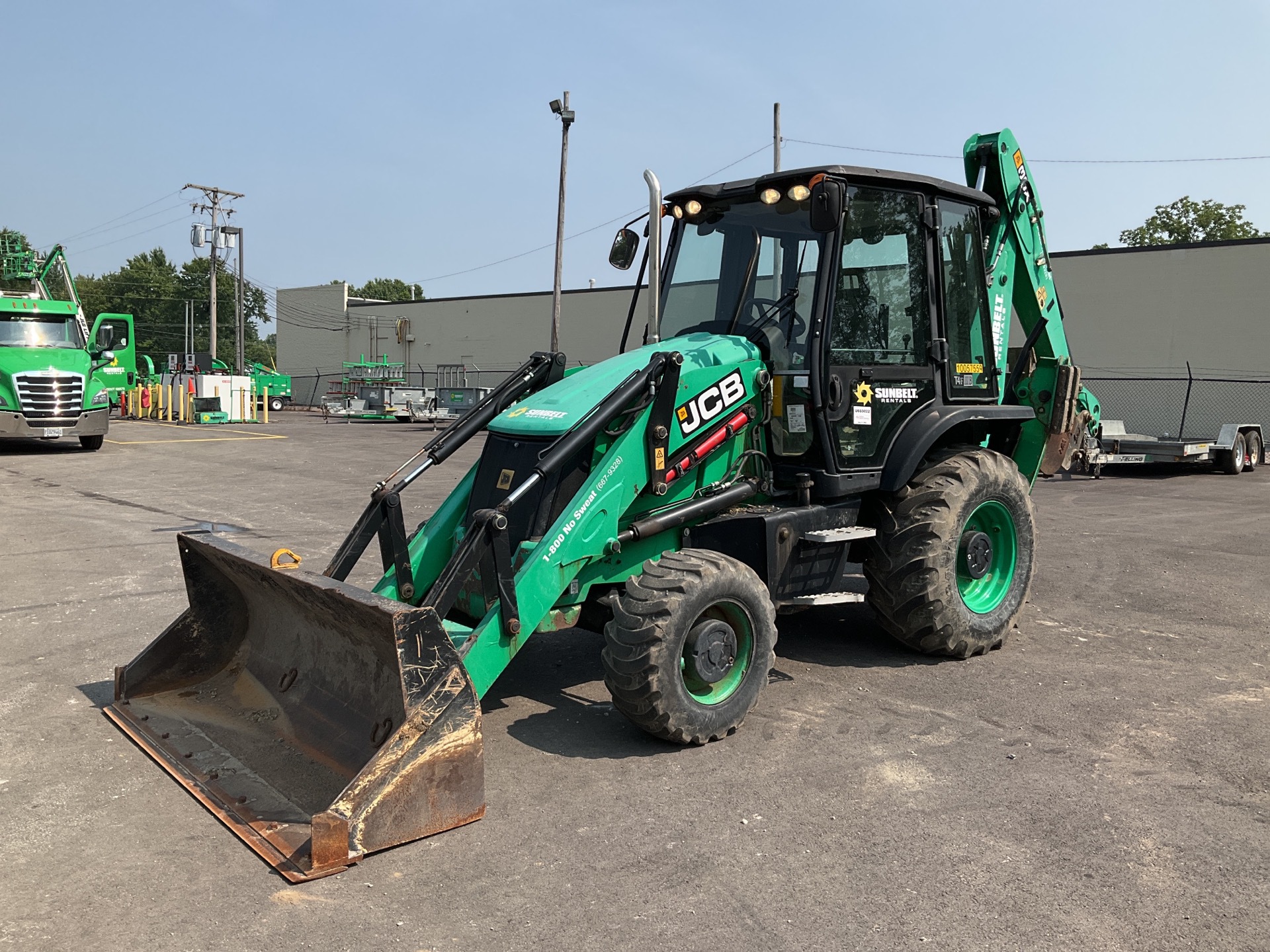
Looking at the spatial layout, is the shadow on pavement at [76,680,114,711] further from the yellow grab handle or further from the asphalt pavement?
the yellow grab handle

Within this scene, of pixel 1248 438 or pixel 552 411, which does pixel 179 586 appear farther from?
pixel 1248 438

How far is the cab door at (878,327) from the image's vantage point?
19.9 feet

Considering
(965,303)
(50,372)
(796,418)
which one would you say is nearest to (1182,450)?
(965,303)

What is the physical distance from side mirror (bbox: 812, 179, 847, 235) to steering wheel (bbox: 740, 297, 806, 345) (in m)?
0.68

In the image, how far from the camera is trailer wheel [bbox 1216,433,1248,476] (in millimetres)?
19062

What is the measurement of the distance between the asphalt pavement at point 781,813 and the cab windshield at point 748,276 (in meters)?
2.09

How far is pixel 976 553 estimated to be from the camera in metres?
6.75

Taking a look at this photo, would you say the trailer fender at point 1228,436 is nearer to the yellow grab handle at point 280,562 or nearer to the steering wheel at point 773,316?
the steering wheel at point 773,316

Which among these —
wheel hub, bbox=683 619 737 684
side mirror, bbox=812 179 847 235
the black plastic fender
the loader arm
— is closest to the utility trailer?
the loader arm

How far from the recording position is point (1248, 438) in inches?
778

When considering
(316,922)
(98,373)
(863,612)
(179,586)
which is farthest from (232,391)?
(316,922)

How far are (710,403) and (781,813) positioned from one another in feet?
7.54

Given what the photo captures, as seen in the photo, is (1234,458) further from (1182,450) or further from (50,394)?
(50,394)

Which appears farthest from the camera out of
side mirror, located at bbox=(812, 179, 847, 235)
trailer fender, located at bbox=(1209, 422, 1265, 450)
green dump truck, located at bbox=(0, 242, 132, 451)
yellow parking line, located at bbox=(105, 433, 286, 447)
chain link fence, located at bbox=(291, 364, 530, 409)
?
chain link fence, located at bbox=(291, 364, 530, 409)
